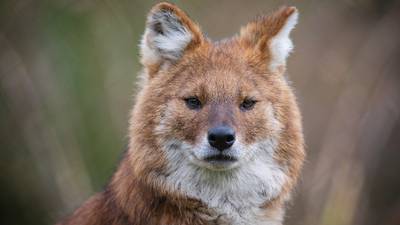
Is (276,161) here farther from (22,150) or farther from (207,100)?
(22,150)

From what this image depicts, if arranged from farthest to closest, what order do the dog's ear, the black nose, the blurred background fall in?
1. the blurred background
2. the dog's ear
3. the black nose

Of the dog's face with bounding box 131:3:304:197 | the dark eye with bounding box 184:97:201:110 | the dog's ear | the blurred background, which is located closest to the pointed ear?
the dog's face with bounding box 131:3:304:197

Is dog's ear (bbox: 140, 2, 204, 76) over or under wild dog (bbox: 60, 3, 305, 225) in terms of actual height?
over

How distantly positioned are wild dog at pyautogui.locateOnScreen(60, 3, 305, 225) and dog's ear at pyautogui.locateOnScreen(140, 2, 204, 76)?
11 mm

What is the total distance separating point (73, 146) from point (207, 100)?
5319 millimetres

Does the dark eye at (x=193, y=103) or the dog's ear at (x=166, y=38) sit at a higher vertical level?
the dog's ear at (x=166, y=38)

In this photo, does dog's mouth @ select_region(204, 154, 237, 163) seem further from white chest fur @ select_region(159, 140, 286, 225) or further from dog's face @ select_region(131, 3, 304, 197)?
white chest fur @ select_region(159, 140, 286, 225)

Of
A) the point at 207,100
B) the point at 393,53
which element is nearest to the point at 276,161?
the point at 207,100

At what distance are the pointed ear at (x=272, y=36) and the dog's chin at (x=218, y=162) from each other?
4.27 ft

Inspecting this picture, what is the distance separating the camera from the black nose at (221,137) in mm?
6805

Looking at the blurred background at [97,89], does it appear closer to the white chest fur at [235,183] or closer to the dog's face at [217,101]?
the dog's face at [217,101]

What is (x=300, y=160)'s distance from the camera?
748 centimetres

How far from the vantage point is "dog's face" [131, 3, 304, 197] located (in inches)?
275

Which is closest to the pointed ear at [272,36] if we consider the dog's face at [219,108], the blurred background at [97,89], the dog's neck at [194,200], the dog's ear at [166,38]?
the dog's face at [219,108]
